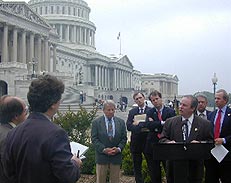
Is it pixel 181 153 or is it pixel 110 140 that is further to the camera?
pixel 110 140

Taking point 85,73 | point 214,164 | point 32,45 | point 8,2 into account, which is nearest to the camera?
point 214,164

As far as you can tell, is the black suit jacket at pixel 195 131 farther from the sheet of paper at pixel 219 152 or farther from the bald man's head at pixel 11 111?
the bald man's head at pixel 11 111

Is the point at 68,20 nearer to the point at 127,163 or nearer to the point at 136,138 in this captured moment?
the point at 127,163

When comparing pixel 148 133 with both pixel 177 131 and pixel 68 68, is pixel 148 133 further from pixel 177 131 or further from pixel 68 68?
pixel 68 68

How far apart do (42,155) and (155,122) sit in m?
4.79

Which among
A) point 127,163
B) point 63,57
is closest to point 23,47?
point 63,57

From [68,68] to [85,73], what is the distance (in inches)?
403

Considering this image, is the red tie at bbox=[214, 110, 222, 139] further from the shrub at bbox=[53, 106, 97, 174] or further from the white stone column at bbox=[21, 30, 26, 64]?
the white stone column at bbox=[21, 30, 26, 64]

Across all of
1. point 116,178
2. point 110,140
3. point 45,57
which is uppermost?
point 45,57

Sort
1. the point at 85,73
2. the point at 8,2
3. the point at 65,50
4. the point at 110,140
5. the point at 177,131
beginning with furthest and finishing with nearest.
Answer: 1. the point at 85,73
2. the point at 65,50
3. the point at 8,2
4. the point at 110,140
5. the point at 177,131

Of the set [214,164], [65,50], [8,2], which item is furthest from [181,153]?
[65,50]

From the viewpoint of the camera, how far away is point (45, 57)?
67438 millimetres

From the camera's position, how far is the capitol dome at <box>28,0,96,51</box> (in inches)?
4355

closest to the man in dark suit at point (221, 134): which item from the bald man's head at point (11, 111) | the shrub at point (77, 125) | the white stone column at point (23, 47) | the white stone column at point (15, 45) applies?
the bald man's head at point (11, 111)
